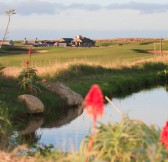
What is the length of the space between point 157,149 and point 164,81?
3245 centimetres

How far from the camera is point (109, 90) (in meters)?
28.9

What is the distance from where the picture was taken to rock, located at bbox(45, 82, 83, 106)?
76.9 feet

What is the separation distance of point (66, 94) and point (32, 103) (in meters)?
3.45

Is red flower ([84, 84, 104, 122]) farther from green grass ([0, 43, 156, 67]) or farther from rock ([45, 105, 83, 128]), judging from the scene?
green grass ([0, 43, 156, 67])

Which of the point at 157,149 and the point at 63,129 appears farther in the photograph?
the point at 63,129

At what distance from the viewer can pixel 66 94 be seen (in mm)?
23594

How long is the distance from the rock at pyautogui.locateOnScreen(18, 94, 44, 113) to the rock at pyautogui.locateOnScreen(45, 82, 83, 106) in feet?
9.12

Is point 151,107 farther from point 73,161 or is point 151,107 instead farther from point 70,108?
point 73,161

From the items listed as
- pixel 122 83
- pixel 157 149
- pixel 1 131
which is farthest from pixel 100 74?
pixel 157 149

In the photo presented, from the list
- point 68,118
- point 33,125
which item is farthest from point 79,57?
point 33,125

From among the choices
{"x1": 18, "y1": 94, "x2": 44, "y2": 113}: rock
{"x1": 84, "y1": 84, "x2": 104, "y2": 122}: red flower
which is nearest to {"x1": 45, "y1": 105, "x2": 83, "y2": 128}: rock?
{"x1": 18, "y1": 94, "x2": 44, "y2": 113}: rock

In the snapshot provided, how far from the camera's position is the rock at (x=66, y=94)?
923 inches

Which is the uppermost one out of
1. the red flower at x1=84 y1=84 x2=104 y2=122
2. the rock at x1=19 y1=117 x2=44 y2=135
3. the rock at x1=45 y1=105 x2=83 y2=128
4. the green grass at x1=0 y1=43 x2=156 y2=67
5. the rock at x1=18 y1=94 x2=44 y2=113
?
the red flower at x1=84 y1=84 x2=104 y2=122

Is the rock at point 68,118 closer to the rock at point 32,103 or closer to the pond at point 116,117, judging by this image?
the pond at point 116,117
